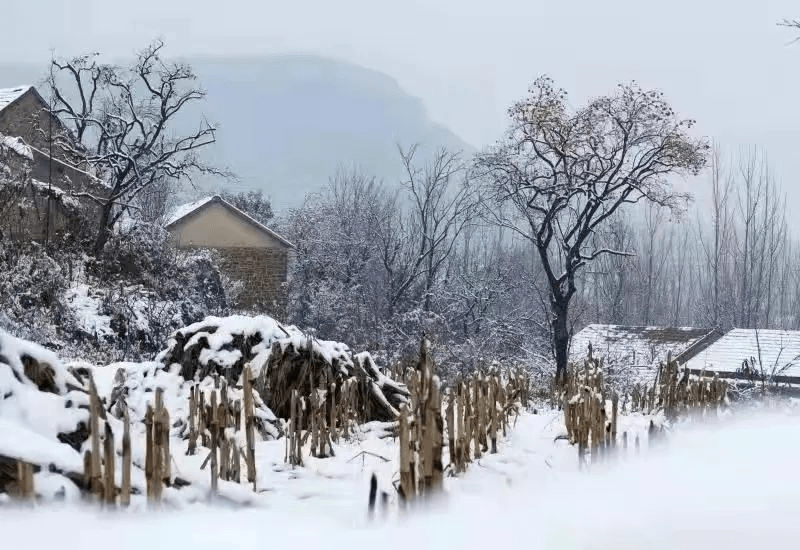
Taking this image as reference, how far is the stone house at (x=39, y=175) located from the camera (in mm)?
21547

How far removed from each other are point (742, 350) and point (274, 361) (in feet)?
76.8

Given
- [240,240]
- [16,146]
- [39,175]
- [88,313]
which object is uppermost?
[16,146]

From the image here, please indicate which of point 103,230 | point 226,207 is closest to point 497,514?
point 103,230

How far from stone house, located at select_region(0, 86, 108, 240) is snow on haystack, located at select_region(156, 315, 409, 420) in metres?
12.4

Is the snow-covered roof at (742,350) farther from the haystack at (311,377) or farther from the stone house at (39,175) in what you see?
the haystack at (311,377)

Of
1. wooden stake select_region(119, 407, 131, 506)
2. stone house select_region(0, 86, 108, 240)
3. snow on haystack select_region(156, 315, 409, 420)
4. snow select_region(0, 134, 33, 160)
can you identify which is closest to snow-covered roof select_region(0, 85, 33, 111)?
stone house select_region(0, 86, 108, 240)

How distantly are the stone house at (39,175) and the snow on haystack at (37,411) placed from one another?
1609 cm

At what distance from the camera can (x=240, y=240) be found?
34125mm

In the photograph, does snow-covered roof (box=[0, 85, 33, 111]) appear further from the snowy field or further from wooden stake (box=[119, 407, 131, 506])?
wooden stake (box=[119, 407, 131, 506])

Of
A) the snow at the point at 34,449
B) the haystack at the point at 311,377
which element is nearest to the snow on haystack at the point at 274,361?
the haystack at the point at 311,377

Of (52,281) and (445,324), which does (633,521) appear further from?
(445,324)

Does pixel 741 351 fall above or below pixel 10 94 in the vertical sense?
below

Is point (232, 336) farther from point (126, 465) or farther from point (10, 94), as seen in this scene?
point (10, 94)

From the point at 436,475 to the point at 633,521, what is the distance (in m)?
0.92
